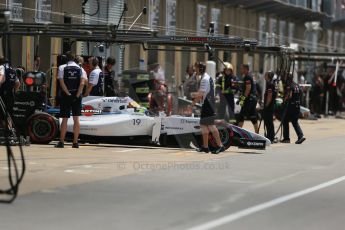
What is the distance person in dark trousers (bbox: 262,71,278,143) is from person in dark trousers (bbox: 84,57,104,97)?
3.89 metres

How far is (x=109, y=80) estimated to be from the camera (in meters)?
18.7

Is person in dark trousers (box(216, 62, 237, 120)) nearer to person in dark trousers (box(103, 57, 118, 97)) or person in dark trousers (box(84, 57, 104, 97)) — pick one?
person in dark trousers (box(103, 57, 118, 97))

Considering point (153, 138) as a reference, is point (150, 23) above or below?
above

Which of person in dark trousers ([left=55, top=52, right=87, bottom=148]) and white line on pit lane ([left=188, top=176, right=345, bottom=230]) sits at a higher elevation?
person in dark trousers ([left=55, top=52, right=87, bottom=148])

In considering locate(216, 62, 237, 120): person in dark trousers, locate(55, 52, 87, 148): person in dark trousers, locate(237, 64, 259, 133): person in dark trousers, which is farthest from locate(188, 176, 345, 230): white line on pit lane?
locate(216, 62, 237, 120): person in dark trousers

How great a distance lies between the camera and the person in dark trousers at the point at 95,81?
57.8 feet

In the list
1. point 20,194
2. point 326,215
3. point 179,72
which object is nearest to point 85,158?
point 20,194

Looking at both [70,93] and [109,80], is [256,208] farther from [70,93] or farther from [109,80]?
[109,80]

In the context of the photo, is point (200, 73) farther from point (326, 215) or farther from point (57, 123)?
point (326, 215)

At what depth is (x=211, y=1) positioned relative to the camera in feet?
117

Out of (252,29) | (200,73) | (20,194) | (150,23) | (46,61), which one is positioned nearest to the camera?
(20,194)

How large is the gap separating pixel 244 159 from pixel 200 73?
1947 millimetres

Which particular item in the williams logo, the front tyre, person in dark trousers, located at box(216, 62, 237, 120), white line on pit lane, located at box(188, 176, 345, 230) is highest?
person in dark trousers, located at box(216, 62, 237, 120)

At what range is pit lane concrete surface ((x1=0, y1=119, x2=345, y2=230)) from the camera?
28.4 feet
